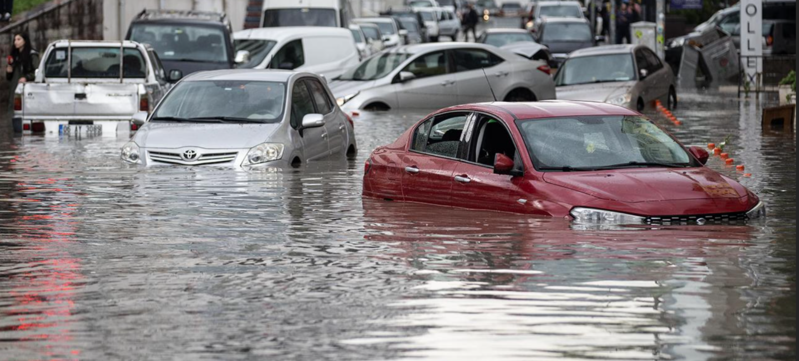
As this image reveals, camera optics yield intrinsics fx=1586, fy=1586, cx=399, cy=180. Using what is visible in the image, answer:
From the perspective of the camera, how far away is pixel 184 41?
27297 mm

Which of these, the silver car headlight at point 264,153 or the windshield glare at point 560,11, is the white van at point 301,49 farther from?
the windshield glare at point 560,11

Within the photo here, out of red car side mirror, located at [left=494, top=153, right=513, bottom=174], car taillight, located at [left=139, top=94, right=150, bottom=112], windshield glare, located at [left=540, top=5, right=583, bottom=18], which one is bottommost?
red car side mirror, located at [left=494, top=153, right=513, bottom=174]

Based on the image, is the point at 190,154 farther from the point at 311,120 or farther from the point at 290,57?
the point at 290,57

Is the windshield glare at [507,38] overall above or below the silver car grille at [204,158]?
above

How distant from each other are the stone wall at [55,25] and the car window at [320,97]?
14.4 metres

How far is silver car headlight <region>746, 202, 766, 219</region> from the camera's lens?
37.5 feet

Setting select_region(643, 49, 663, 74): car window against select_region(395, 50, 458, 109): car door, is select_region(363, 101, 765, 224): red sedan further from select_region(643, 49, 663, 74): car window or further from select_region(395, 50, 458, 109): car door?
select_region(643, 49, 663, 74): car window

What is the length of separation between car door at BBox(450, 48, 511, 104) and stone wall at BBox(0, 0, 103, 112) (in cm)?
934

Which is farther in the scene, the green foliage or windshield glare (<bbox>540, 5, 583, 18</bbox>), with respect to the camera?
windshield glare (<bbox>540, 5, 583, 18</bbox>)

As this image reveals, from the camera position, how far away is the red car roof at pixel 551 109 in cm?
1222

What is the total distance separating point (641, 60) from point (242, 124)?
1293 centimetres

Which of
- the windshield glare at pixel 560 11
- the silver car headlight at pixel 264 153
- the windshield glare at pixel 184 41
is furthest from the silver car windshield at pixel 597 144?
the windshield glare at pixel 560 11

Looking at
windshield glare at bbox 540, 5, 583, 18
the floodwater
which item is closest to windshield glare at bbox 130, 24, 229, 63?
the floodwater

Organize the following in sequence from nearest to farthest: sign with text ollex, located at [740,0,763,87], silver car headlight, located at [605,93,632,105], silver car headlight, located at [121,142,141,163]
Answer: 1. silver car headlight, located at [121,142,141,163]
2. silver car headlight, located at [605,93,632,105]
3. sign with text ollex, located at [740,0,763,87]
